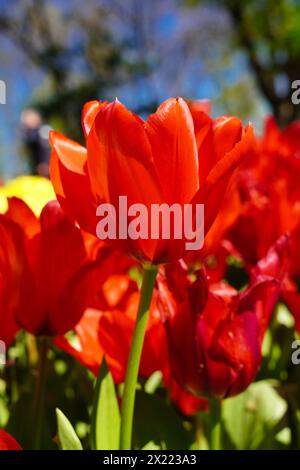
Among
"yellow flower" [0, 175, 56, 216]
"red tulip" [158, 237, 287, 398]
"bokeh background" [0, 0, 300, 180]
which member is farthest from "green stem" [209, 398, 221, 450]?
"bokeh background" [0, 0, 300, 180]

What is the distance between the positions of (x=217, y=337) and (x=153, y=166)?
0.10 metres

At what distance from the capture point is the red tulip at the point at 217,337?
1.21ft

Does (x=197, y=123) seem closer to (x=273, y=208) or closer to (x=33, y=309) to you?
(x=33, y=309)

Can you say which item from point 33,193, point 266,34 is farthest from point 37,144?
point 266,34

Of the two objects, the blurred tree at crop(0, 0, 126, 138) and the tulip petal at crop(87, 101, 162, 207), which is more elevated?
the blurred tree at crop(0, 0, 126, 138)

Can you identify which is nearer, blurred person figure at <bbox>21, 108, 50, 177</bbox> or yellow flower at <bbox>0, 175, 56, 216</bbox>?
yellow flower at <bbox>0, 175, 56, 216</bbox>

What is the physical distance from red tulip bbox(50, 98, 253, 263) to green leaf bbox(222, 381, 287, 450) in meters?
0.19

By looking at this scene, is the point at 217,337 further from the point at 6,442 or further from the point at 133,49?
the point at 133,49

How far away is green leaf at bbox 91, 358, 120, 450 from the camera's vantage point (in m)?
0.35

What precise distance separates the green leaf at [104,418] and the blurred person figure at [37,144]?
3.47 ft

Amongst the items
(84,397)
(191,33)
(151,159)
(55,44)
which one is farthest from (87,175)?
(191,33)

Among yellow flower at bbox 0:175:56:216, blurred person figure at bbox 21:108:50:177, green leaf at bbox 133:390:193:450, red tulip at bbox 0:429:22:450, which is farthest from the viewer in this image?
blurred person figure at bbox 21:108:50:177

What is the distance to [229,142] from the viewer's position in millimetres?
339

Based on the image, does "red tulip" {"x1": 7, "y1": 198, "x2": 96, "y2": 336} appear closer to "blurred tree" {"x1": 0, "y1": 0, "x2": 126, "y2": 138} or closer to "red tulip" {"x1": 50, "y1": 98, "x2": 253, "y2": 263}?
"red tulip" {"x1": 50, "y1": 98, "x2": 253, "y2": 263}
